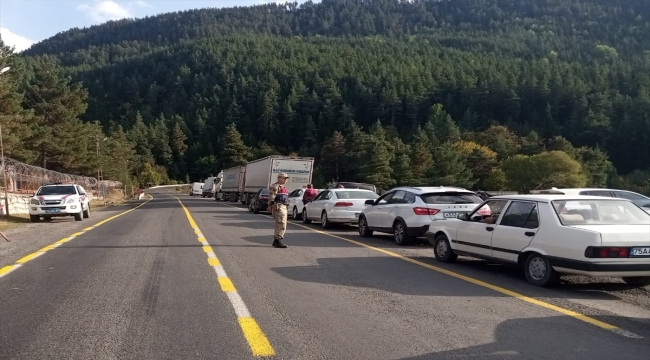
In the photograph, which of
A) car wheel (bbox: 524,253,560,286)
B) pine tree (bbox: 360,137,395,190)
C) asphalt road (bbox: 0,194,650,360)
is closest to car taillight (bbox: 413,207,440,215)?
asphalt road (bbox: 0,194,650,360)

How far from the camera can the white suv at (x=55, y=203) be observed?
2559 centimetres

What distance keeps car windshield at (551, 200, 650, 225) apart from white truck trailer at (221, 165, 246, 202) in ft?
133

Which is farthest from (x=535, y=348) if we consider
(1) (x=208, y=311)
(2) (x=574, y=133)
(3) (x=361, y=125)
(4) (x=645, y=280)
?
(3) (x=361, y=125)

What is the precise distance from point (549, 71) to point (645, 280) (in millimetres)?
135478

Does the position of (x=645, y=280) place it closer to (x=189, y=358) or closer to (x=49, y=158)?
(x=189, y=358)

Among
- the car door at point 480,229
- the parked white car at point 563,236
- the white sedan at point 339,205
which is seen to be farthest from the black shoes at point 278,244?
the white sedan at point 339,205

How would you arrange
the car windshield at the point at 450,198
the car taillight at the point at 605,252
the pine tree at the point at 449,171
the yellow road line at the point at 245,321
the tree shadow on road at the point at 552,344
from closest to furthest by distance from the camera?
the tree shadow on road at the point at 552,344 < the yellow road line at the point at 245,321 < the car taillight at the point at 605,252 < the car windshield at the point at 450,198 < the pine tree at the point at 449,171

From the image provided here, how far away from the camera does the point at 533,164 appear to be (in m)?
91.3

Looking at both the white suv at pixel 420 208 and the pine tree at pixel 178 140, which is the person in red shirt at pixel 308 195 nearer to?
the white suv at pixel 420 208

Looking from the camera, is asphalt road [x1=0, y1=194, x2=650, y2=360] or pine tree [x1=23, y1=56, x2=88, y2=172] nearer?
asphalt road [x1=0, y1=194, x2=650, y2=360]

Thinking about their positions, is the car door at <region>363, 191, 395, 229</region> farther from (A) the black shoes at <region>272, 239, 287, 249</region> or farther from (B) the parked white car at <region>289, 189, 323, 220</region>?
(B) the parked white car at <region>289, 189, 323, 220</region>

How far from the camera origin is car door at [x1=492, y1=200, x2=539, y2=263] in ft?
30.8

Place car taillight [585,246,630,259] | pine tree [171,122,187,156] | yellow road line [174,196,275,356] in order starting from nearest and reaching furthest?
yellow road line [174,196,275,356] → car taillight [585,246,630,259] → pine tree [171,122,187,156]

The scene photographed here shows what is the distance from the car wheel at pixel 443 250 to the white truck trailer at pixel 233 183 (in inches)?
1471
